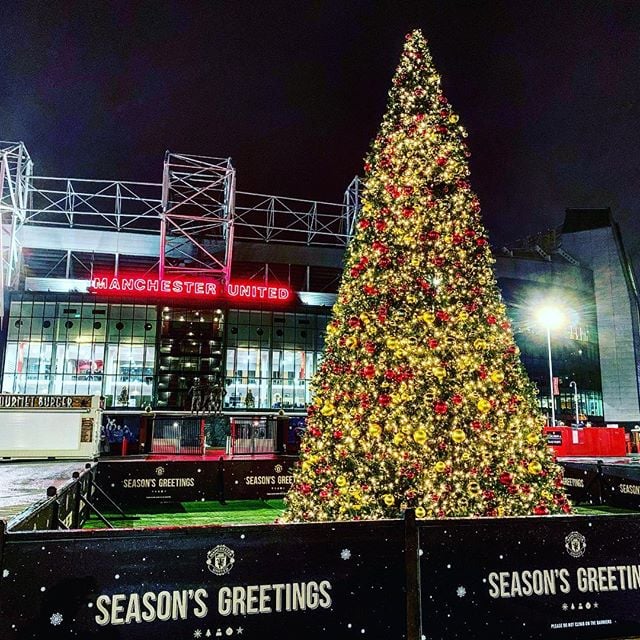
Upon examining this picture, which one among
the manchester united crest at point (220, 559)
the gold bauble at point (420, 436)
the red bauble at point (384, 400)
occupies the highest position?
the red bauble at point (384, 400)

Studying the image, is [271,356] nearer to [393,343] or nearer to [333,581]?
[393,343]

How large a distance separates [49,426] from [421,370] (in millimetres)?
12179

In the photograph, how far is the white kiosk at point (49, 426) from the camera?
47.6 feet

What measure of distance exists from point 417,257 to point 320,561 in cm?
384

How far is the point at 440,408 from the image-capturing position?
6156 millimetres

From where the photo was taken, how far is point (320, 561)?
393cm

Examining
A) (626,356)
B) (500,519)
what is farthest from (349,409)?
(626,356)

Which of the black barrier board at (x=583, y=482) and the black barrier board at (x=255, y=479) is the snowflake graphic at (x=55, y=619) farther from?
the black barrier board at (x=583, y=482)

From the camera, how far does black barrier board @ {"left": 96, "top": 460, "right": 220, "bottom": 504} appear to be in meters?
12.5

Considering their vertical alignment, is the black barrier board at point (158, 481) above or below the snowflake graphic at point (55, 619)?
below

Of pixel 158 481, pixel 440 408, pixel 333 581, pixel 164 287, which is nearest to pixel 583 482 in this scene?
pixel 440 408

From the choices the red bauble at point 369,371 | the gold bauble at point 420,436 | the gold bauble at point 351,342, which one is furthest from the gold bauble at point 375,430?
the gold bauble at point 351,342

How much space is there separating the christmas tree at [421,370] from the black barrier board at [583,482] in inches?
278

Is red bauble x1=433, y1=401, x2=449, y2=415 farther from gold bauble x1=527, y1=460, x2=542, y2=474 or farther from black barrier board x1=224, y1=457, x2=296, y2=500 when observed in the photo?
black barrier board x1=224, y1=457, x2=296, y2=500
